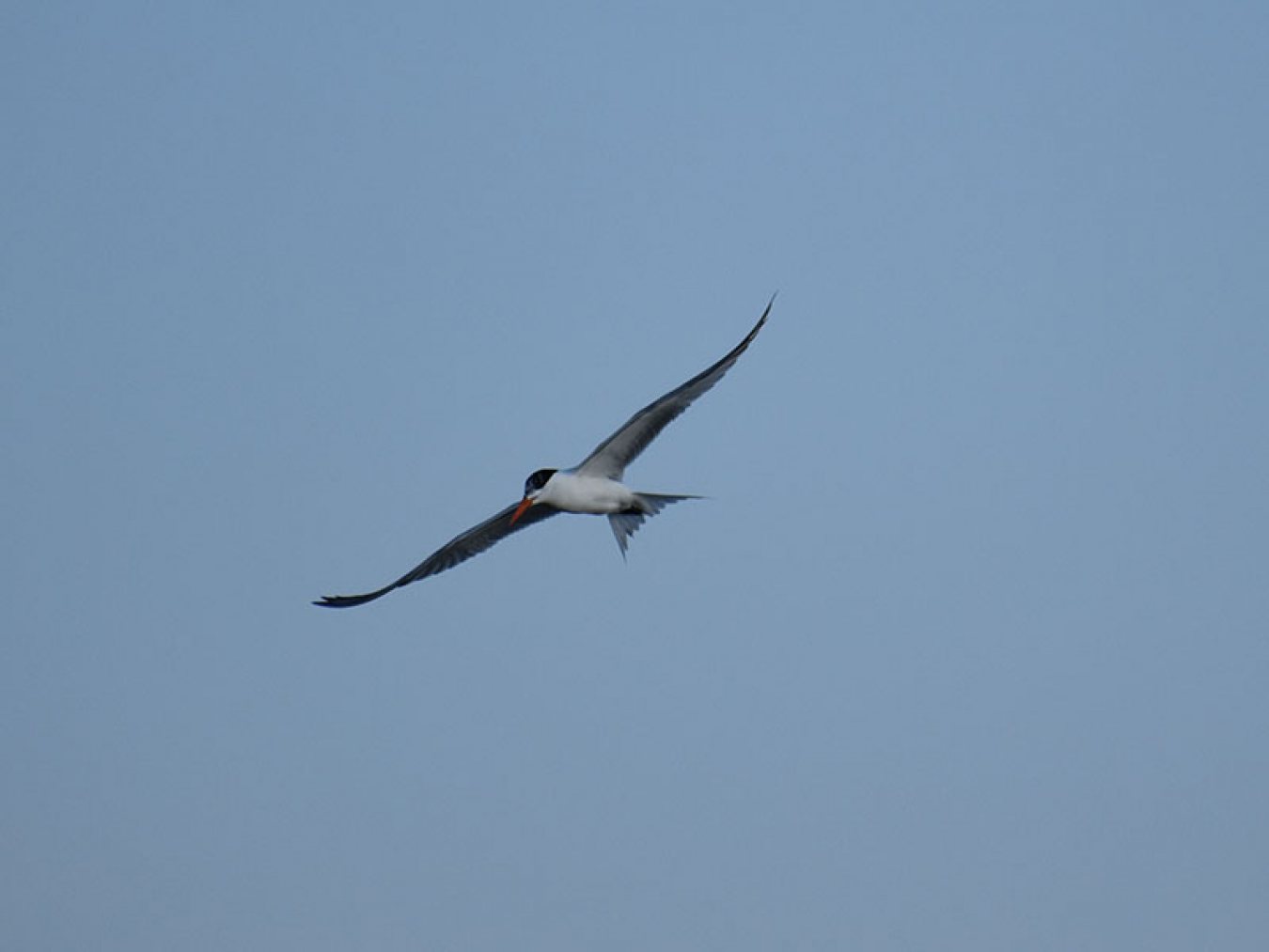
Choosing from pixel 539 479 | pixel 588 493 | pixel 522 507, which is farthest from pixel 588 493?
pixel 522 507

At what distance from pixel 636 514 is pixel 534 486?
1.04 m

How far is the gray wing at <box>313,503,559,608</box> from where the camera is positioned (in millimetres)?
17109

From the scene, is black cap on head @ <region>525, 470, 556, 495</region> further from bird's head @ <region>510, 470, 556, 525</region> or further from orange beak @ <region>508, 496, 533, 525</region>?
orange beak @ <region>508, 496, 533, 525</region>

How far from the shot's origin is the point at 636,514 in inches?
658

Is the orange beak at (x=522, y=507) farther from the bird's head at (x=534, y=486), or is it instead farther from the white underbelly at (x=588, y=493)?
the white underbelly at (x=588, y=493)

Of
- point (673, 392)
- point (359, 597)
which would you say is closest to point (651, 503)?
point (673, 392)

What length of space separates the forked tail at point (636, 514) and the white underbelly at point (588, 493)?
3.8 inches

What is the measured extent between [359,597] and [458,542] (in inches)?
44.7

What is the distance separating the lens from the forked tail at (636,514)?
16.5 m

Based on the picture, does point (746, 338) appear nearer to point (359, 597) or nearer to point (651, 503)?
point (651, 503)

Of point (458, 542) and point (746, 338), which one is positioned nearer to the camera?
point (746, 338)

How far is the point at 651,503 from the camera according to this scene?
1659 centimetres

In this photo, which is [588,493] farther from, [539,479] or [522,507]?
[522,507]

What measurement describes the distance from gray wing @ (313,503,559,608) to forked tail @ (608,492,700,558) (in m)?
0.71
